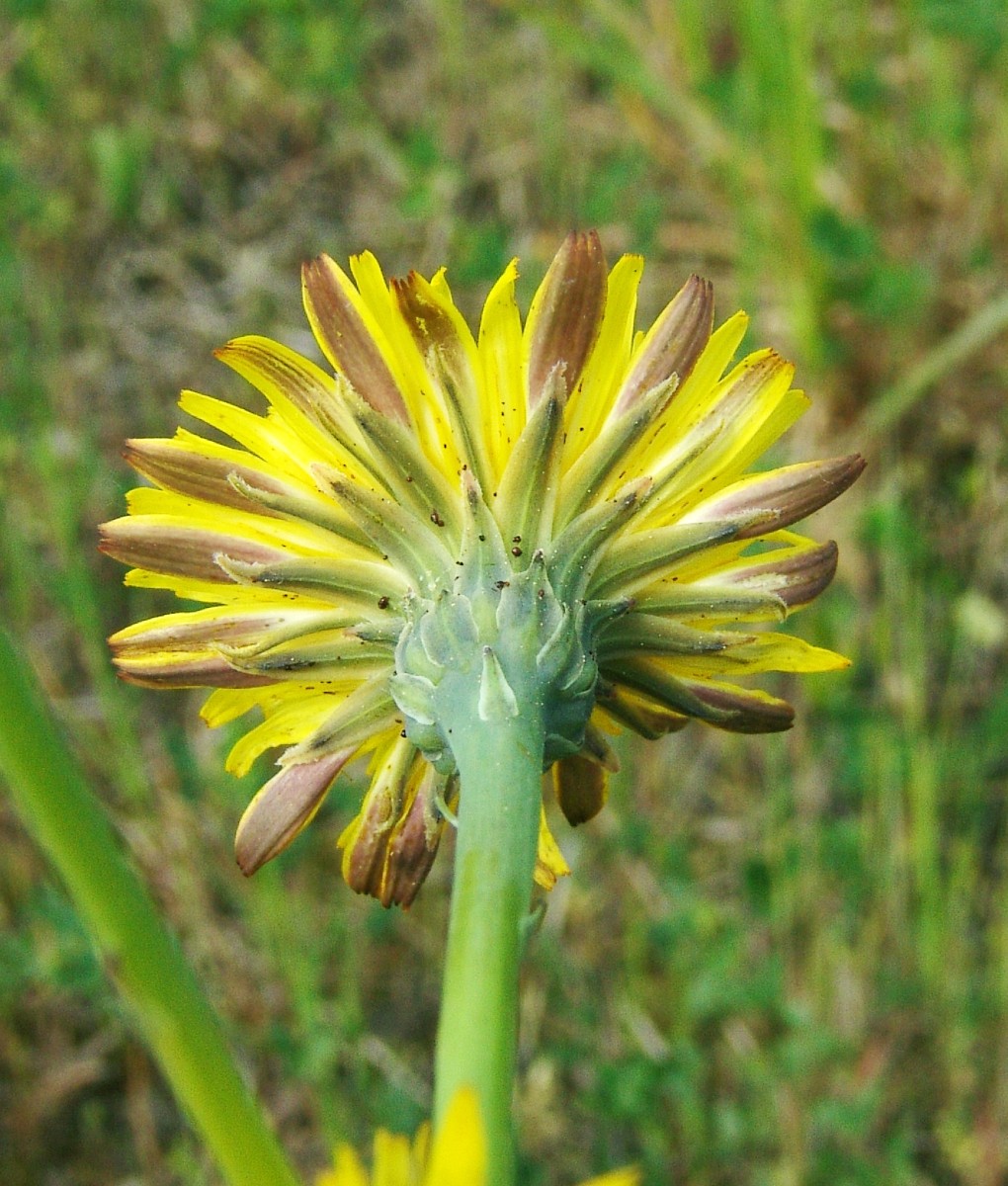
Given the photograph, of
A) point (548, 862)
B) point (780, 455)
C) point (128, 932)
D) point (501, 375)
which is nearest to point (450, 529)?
point (501, 375)

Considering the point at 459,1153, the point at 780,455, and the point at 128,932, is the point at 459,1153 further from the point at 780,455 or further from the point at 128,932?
the point at 780,455

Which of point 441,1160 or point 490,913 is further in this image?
point 490,913

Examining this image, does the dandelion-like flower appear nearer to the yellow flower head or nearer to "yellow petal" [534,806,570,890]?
"yellow petal" [534,806,570,890]

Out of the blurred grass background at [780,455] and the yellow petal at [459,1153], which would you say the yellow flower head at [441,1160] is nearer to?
the yellow petal at [459,1153]

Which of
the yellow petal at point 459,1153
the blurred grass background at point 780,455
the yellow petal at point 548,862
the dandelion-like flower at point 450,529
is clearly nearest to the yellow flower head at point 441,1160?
the yellow petal at point 459,1153

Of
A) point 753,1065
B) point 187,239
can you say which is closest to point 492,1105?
point 753,1065

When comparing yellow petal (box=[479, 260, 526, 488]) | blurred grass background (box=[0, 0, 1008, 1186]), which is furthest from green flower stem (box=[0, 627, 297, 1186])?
blurred grass background (box=[0, 0, 1008, 1186])
